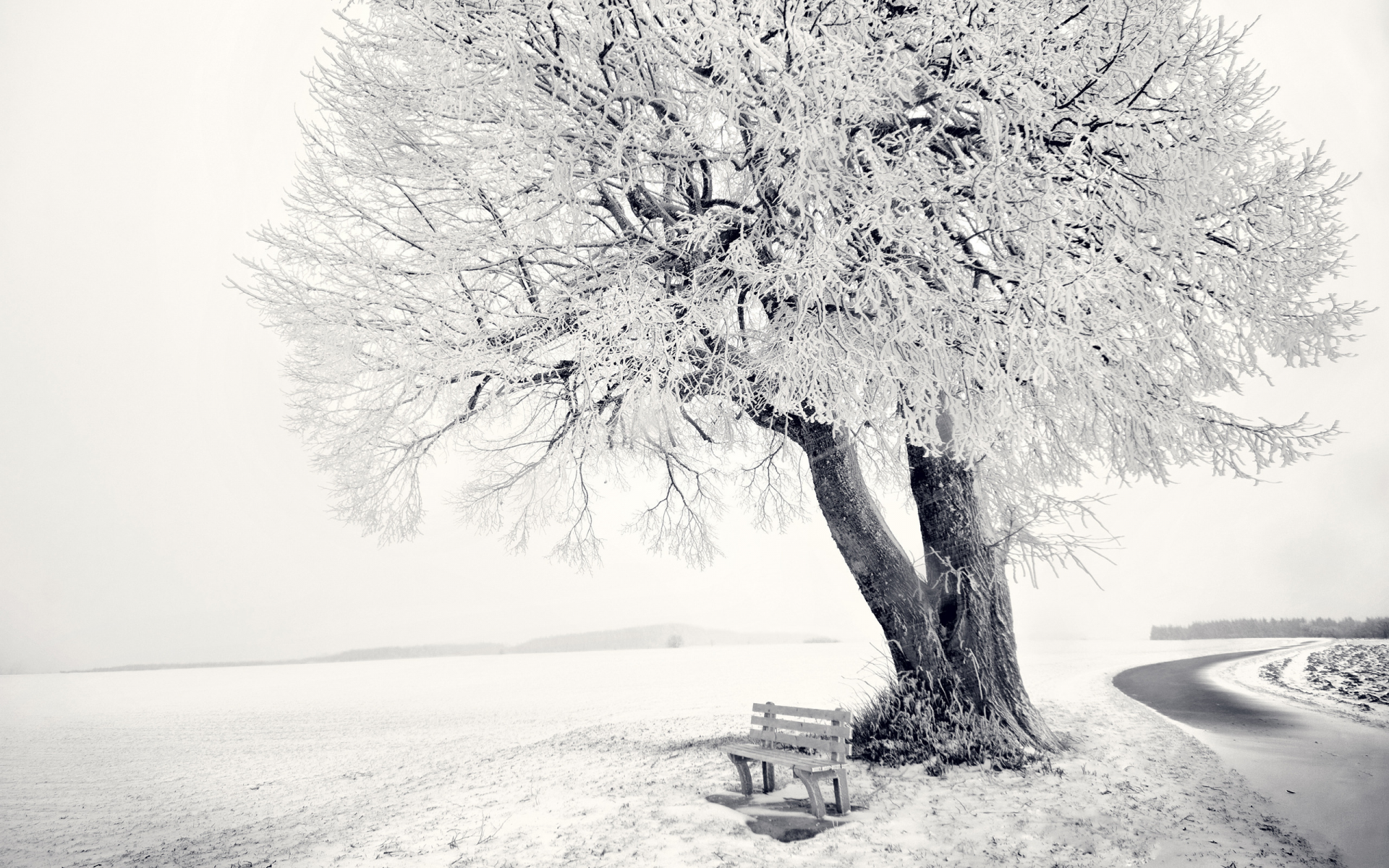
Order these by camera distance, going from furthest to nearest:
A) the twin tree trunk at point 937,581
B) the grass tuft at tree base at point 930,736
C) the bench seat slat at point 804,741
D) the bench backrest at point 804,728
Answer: the twin tree trunk at point 937,581, the grass tuft at tree base at point 930,736, the bench backrest at point 804,728, the bench seat slat at point 804,741

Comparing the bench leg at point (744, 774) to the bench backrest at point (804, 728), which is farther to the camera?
the bench leg at point (744, 774)

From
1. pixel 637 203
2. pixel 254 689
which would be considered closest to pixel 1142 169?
pixel 637 203

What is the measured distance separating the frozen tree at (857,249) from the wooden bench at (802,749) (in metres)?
1.38

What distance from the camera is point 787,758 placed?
5789mm

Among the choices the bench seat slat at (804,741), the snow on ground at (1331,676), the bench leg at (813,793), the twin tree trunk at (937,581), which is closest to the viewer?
the bench leg at (813,793)

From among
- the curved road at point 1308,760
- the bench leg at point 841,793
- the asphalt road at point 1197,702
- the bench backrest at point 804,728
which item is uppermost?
the bench backrest at point 804,728

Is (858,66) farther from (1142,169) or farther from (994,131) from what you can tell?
(1142,169)

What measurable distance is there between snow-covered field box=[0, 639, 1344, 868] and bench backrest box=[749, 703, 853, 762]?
0.46 metres

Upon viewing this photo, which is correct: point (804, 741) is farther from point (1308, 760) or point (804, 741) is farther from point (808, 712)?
point (1308, 760)

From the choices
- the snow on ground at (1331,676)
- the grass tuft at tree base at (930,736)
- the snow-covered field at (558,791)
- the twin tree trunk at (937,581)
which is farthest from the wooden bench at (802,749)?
the snow on ground at (1331,676)

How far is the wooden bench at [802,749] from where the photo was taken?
5.64 metres

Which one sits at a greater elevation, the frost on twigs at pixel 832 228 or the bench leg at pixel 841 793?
the frost on twigs at pixel 832 228

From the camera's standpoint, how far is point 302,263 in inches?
318

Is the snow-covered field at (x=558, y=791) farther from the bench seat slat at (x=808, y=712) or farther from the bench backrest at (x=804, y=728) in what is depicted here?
the bench seat slat at (x=808, y=712)
